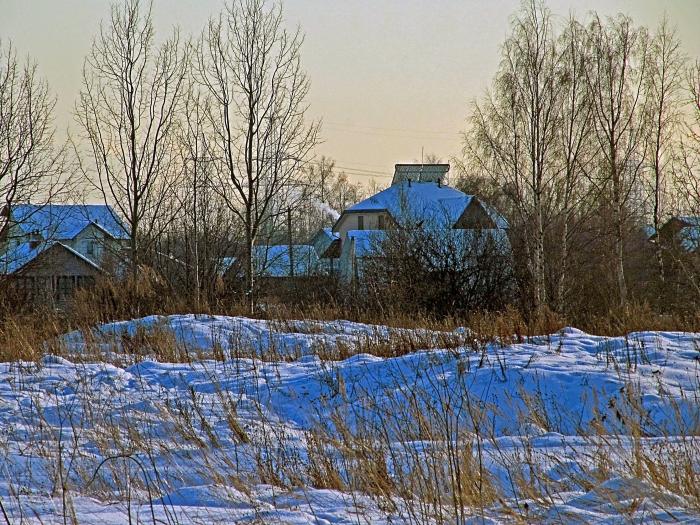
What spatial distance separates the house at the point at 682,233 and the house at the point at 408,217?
17.9 feet

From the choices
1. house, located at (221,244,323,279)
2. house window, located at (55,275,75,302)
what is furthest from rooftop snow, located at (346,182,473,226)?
house window, located at (55,275,75,302)

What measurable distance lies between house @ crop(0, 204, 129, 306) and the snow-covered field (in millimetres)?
8471

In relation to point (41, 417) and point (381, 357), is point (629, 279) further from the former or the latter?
point (41, 417)

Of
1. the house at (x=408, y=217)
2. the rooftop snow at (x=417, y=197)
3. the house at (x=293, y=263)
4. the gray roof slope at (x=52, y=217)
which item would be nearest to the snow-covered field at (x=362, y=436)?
the gray roof slope at (x=52, y=217)

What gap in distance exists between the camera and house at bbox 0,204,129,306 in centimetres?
1694

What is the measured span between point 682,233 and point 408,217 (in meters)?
9.46

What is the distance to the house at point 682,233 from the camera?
798 inches

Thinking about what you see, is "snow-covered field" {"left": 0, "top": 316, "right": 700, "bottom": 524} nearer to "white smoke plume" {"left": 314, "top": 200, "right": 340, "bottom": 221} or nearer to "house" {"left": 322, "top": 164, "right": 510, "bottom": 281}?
"house" {"left": 322, "top": 164, "right": 510, "bottom": 281}

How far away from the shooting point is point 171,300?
48.8 ft

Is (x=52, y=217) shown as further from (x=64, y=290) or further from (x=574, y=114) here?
(x=574, y=114)

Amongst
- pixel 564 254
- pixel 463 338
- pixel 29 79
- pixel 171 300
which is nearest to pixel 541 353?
pixel 463 338

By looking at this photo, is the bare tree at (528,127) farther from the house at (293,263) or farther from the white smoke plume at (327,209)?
the white smoke plume at (327,209)

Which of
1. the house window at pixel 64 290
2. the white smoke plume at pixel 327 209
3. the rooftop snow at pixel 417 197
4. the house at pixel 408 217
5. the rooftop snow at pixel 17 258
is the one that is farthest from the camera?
the white smoke plume at pixel 327 209

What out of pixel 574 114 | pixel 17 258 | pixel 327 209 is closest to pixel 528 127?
pixel 574 114
